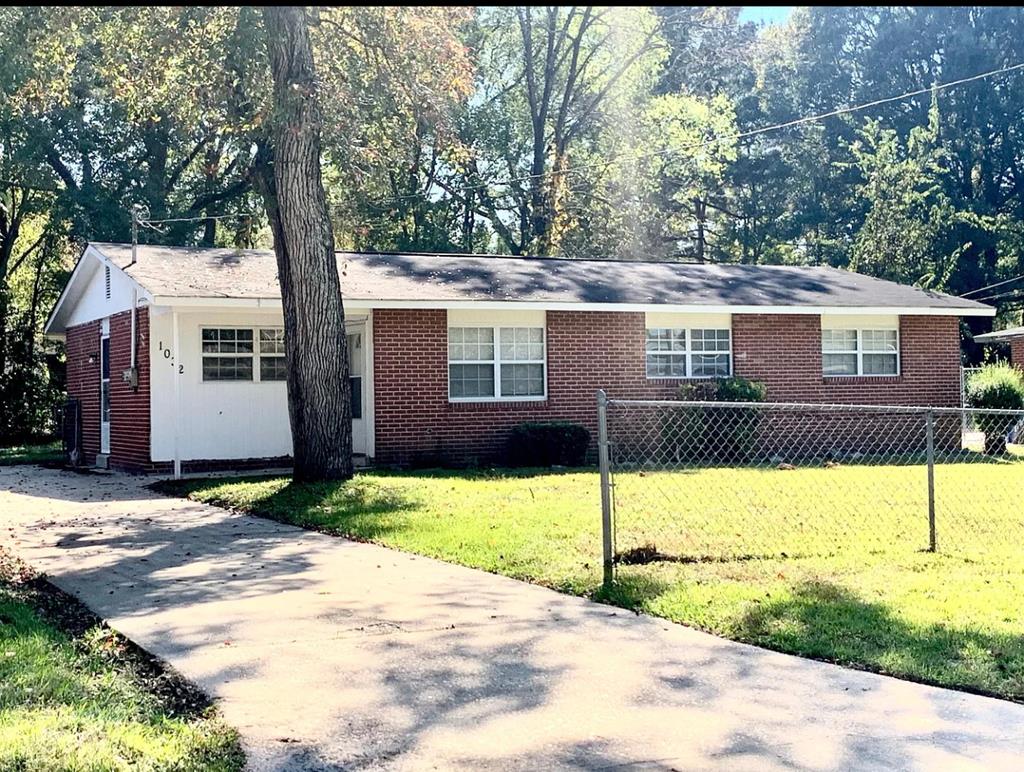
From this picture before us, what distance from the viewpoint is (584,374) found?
1831 cm

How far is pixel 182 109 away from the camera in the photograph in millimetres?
14250

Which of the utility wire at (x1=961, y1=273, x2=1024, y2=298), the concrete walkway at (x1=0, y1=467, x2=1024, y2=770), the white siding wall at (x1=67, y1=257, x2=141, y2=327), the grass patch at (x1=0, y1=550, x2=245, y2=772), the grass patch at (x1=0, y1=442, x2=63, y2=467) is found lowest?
the concrete walkway at (x1=0, y1=467, x2=1024, y2=770)

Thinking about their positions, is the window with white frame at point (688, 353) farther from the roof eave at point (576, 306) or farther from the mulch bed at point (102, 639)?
the mulch bed at point (102, 639)

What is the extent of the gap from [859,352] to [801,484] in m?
8.22

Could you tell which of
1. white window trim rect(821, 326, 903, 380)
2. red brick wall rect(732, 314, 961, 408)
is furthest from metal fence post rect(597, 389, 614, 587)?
white window trim rect(821, 326, 903, 380)

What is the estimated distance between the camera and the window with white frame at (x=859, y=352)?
20234 millimetres

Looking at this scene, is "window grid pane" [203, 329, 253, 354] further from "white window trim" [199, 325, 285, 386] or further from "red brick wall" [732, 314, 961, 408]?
"red brick wall" [732, 314, 961, 408]

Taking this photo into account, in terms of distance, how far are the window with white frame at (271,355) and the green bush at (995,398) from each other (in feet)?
41.7

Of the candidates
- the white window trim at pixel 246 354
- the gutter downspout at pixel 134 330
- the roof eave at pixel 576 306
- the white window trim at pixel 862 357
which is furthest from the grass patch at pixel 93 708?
the white window trim at pixel 862 357

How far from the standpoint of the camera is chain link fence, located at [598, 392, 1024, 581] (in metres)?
8.77

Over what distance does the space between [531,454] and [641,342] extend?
3.07 meters

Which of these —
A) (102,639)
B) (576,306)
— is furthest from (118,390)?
(102,639)

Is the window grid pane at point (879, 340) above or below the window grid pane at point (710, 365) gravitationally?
above

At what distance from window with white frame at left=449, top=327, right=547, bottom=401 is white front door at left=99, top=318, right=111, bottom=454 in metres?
6.36
